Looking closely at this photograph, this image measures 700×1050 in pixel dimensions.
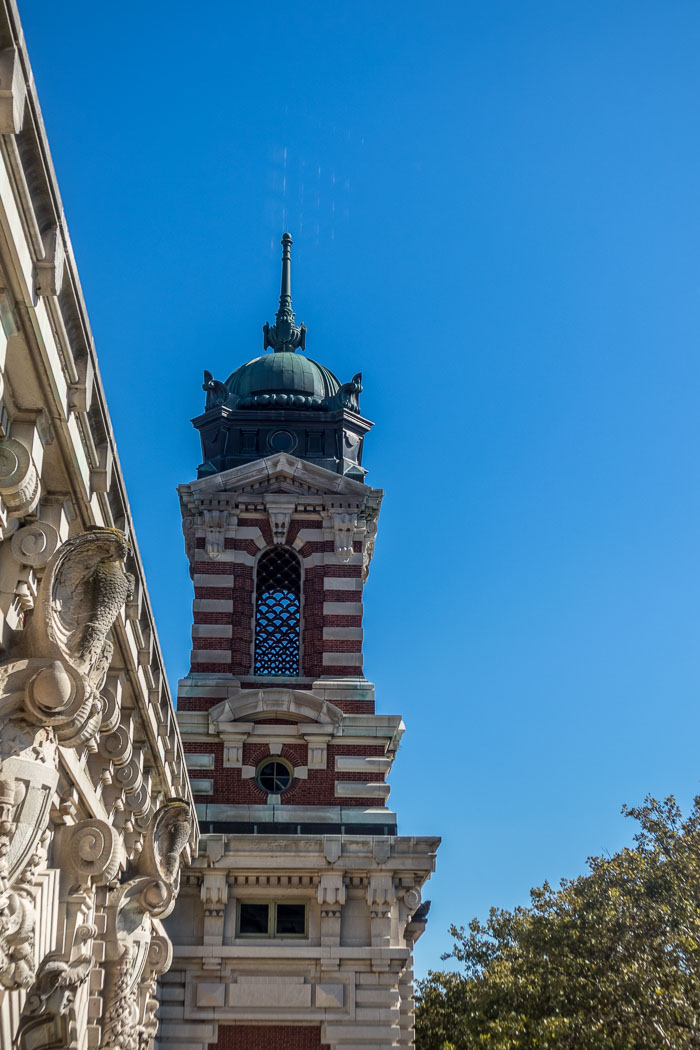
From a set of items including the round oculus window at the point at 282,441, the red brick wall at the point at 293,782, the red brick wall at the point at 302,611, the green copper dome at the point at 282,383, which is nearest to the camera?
the red brick wall at the point at 293,782

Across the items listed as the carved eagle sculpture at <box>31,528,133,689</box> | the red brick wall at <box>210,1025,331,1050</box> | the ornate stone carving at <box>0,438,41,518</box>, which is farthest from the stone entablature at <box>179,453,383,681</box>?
the ornate stone carving at <box>0,438,41,518</box>

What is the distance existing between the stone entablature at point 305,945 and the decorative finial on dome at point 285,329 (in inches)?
548

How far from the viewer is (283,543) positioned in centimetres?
2967

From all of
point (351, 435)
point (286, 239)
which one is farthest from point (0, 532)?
point (286, 239)

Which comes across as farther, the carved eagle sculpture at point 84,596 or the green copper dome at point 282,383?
the green copper dome at point 282,383

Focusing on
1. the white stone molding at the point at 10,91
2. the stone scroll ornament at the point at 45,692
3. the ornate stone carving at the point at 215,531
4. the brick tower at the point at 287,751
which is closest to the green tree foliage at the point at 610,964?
the brick tower at the point at 287,751

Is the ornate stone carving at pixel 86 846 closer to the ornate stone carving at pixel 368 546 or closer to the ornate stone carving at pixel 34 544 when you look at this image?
the ornate stone carving at pixel 34 544

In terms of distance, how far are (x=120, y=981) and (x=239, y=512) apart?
45.1 ft

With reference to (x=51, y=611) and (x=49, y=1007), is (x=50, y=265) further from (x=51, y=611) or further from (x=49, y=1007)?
→ (x=49, y=1007)

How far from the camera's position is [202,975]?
81.7 feet

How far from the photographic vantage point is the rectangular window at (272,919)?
25438mm

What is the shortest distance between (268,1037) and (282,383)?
1543 centimetres

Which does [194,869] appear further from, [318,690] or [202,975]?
[318,690]

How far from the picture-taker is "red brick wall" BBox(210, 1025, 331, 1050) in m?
24.5
